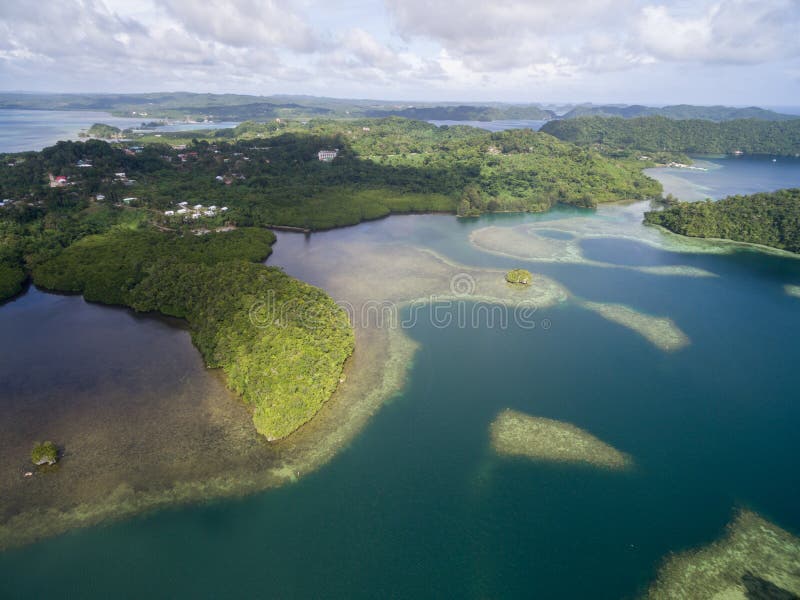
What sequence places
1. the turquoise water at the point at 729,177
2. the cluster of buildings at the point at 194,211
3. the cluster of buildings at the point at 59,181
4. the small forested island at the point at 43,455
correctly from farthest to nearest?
the turquoise water at the point at 729,177, the cluster of buildings at the point at 59,181, the cluster of buildings at the point at 194,211, the small forested island at the point at 43,455

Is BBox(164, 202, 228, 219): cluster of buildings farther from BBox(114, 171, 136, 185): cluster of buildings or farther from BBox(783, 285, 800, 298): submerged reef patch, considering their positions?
BBox(783, 285, 800, 298): submerged reef patch

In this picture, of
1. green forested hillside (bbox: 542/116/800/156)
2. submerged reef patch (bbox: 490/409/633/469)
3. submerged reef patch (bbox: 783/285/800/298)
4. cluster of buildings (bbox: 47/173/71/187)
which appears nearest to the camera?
submerged reef patch (bbox: 490/409/633/469)

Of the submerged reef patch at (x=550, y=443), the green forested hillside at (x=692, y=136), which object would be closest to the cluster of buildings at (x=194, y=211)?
the submerged reef patch at (x=550, y=443)

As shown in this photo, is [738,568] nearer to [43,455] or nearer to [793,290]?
[43,455]

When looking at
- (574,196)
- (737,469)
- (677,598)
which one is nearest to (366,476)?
(677,598)

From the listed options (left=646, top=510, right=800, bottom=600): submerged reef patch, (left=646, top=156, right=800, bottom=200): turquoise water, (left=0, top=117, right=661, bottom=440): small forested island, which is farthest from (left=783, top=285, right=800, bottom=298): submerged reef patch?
(left=646, top=156, right=800, bottom=200): turquoise water

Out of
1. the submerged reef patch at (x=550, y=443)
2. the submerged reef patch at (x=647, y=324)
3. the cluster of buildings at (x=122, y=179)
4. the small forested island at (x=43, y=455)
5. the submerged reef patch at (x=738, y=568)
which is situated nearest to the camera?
the submerged reef patch at (x=738, y=568)

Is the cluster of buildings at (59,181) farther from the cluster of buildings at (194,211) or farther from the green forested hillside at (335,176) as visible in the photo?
the cluster of buildings at (194,211)
